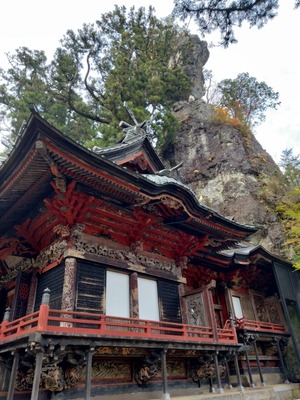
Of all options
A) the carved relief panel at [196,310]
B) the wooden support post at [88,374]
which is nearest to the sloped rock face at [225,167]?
the carved relief panel at [196,310]

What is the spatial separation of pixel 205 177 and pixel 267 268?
11833 millimetres

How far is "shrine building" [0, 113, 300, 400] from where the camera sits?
686 cm

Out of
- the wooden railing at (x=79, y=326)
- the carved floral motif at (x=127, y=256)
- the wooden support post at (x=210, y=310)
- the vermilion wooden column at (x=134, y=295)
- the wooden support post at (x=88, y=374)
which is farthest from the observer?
the wooden support post at (x=210, y=310)

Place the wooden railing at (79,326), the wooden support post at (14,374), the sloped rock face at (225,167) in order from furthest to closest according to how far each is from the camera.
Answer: the sloped rock face at (225,167), the wooden support post at (14,374), the wooden railing at (79,326)

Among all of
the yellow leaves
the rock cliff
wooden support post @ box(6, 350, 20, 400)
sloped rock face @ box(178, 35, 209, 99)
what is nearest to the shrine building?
wooden support post @ box(6, 350, 20, 400)

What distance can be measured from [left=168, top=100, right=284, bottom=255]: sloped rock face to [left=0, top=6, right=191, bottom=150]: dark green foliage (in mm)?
2742

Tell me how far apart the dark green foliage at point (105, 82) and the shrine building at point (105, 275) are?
11318 millimetres

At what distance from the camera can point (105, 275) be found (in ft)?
29.7

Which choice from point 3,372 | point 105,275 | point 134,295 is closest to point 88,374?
point 3,372

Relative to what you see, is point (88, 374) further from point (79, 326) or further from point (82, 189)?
point (82, 189)

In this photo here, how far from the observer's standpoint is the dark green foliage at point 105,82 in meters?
23.1

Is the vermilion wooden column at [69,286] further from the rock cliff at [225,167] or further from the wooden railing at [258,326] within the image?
the rock cliff at [225,167]

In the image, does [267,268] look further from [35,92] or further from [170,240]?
[35,92]

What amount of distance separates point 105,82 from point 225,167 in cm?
1186
